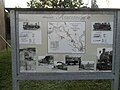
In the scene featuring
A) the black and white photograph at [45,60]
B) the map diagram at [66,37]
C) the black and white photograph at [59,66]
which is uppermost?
the map diagram at [66,37]

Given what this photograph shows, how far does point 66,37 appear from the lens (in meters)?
4.66

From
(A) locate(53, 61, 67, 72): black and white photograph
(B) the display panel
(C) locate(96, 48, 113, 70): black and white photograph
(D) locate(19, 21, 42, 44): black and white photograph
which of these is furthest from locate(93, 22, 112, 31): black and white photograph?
(D) locate(19, 21, 42, 44): black and white photograph

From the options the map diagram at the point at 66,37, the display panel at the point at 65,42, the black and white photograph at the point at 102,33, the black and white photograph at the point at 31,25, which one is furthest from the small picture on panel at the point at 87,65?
the black and white photograph at the point at 31,25

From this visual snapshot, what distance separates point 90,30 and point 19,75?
1.44 metres

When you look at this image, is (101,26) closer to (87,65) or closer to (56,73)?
(87,65)

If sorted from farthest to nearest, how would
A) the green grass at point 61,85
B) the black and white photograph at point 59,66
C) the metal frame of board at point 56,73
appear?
1. the green grass at point 61,85
2. the black and white photograph at point 59,66
3. the metal frame of board at point 56,73

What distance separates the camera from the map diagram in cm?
462

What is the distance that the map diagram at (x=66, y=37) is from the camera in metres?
4.62

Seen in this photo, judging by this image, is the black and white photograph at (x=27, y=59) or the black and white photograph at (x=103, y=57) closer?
the black and white photograph at (x=27, y=59)

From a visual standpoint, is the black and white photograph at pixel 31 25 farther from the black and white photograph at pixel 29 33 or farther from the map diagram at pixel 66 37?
the map diagram at pixel 66 37

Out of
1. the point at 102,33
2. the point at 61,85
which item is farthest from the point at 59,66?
the point at 61,85

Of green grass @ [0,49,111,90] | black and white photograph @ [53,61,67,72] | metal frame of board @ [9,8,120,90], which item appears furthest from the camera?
green grass @ [0,49,111,90]

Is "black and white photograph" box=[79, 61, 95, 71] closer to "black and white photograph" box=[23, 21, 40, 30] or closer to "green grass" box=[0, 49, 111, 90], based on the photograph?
"black and white photograph" box=[23, 21, 40, 30]

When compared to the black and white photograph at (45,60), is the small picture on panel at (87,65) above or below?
below
